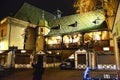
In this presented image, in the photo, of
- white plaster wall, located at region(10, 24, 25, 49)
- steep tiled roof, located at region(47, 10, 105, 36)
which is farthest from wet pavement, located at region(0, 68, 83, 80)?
white plaster wall, located at region(10, 24, 25, 49)

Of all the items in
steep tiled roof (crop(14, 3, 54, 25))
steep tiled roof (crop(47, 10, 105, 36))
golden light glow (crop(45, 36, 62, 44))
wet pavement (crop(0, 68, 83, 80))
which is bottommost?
wet pavement (crop(0, 68, 83, 80))

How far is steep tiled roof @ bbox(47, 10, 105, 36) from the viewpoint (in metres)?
39.3

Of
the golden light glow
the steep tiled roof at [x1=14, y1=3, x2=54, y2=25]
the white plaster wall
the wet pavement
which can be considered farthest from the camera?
the steep tiled roof at [x1=14, y1=3, x2=54, y2=25]

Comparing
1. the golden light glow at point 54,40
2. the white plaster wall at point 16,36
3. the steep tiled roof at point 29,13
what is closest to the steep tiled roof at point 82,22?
the golden light glow at point 54,40

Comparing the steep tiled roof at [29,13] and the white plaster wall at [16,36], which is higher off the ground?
the steep tiled roof at [29,13]

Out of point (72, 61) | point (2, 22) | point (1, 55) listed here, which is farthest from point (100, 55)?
point (2, 22)

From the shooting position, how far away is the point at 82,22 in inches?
1668

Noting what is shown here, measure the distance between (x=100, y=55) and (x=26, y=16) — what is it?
89.2 feet

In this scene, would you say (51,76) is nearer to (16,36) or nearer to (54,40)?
(54,40)

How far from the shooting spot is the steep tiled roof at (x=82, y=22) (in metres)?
39.3

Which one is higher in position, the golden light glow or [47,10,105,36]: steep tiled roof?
[47,10,105,36]: steep tiled roof

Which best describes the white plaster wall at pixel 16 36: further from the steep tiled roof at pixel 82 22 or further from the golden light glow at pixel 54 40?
the steep tiled roof at pixel 82 22

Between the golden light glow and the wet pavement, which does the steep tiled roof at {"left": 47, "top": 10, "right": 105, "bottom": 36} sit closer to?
the golden light glow

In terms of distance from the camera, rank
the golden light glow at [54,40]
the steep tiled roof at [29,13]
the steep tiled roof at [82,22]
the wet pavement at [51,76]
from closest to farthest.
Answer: the wet pavement at [51,76], the steep tiled roof at [82,22], the golden light glow at [54,40], the steep tiled roof at [29,13]
